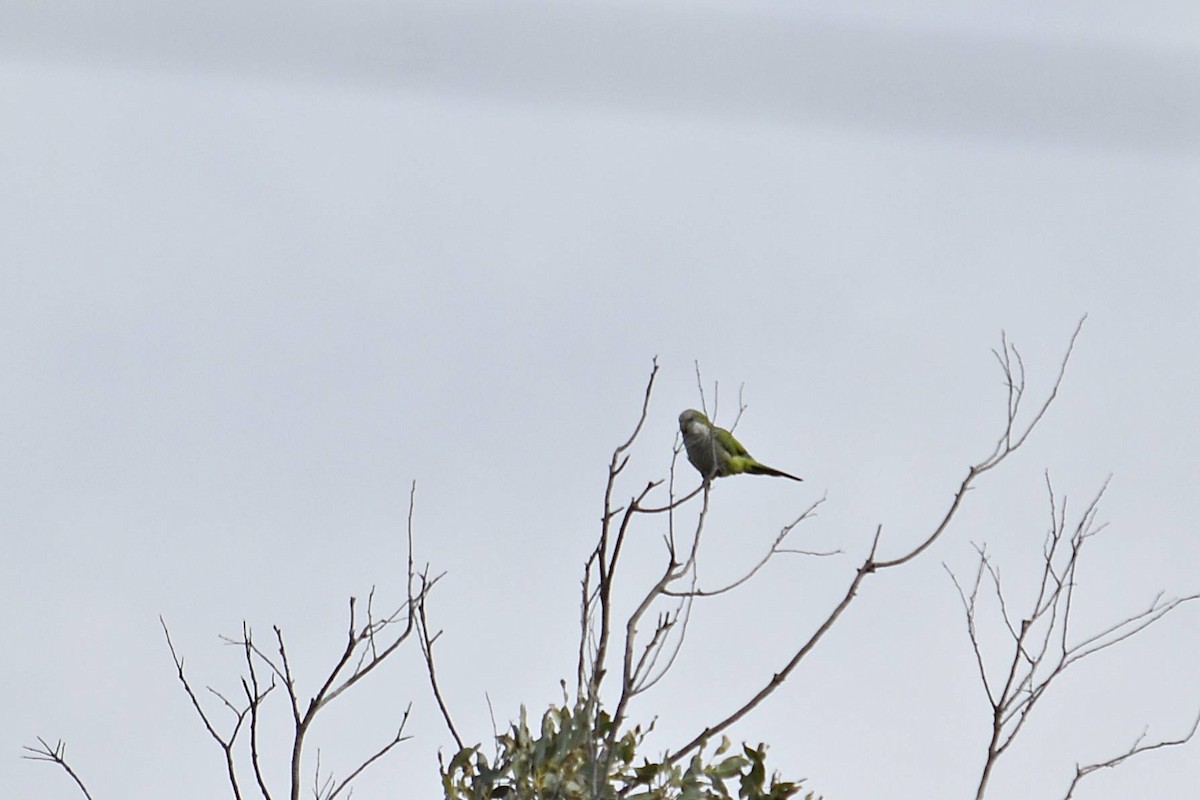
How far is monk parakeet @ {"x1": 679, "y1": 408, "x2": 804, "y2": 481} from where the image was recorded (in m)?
8.04

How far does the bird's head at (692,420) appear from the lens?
319 inches

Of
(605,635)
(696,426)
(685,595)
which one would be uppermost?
(696,426)

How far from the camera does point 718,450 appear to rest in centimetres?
805

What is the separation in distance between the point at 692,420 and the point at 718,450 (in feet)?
1.01

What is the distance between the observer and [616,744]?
4.11m

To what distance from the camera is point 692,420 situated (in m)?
8.26

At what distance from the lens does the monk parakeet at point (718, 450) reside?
8.04 m

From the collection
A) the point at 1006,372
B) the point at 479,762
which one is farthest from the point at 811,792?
the point at 1006,372

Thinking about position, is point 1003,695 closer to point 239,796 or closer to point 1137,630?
point 1137,630

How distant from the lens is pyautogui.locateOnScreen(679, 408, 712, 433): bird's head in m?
8.11

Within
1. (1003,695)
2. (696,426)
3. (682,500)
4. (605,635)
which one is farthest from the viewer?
(696,426)

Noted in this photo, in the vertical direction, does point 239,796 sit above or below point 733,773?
above

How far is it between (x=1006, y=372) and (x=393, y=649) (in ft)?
Answer: 8.30

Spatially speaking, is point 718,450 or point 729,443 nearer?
point 718,450
